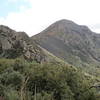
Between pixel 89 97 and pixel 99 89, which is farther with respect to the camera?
pixel 99 89

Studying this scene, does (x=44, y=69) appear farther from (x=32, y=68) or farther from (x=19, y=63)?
(x=19, y=63)

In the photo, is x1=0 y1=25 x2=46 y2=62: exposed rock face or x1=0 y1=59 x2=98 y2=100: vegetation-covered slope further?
x1=0 y1=25 x2=46 y2=62: exposed rock face

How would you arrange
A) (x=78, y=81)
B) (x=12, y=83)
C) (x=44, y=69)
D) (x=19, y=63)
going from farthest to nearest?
(x=19, y=63) < (x=44, y=69) < (x=78, y=81) < (x=12, y=83)

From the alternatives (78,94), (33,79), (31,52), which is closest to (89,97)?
(78,94)

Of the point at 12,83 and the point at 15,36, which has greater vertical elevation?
the point at 15,36

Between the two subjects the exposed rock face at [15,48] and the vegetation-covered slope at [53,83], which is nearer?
the vegetation-covered slope at [53,83]

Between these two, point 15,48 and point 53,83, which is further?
point 15,48

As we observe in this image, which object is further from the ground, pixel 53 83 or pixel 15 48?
pixel 15 48

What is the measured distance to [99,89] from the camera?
66.8m

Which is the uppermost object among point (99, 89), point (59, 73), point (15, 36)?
point (15, 36)

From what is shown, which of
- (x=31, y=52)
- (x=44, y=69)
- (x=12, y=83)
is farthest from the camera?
(x=31, y=52)

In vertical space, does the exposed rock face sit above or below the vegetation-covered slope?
above

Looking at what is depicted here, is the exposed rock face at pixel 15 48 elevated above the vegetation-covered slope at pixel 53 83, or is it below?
above

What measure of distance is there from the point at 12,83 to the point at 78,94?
14.5 metres
